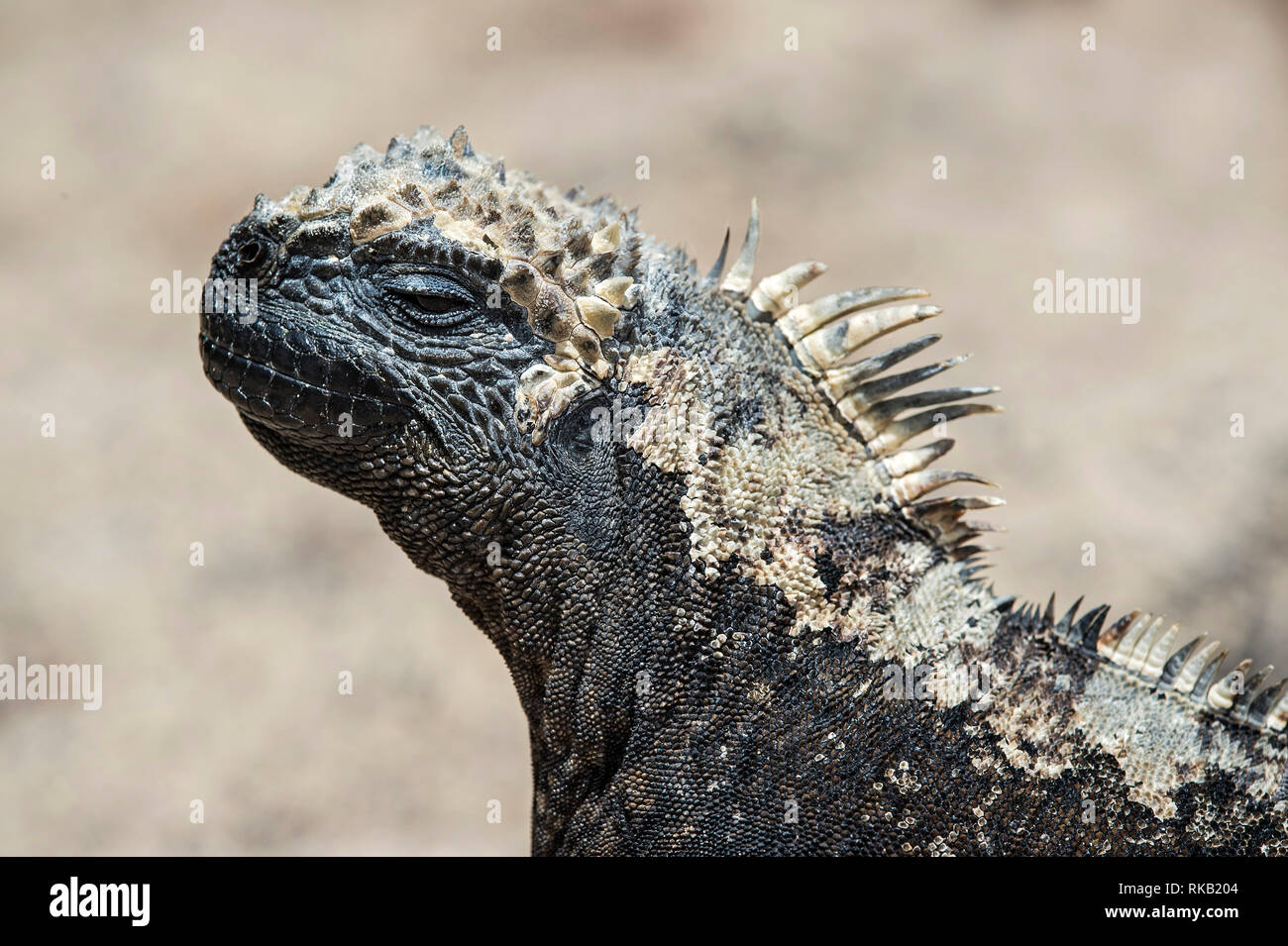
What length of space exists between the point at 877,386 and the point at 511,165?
7.89m

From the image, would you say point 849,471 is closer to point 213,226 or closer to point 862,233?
point 862,233

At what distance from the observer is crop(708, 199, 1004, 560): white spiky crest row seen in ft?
11.3

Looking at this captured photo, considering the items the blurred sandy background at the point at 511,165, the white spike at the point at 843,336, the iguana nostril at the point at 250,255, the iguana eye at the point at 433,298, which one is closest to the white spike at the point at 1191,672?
the white spike at the point at 843,336

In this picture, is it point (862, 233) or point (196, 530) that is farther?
point (862, 233)

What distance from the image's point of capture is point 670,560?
321 cm

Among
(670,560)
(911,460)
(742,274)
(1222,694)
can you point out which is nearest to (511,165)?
(742,274)

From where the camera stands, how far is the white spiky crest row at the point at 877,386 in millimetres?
3434

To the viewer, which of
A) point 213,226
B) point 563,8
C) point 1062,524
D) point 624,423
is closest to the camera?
point 624,423

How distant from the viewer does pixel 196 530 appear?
9.02 meters

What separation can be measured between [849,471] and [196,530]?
22.5 feet

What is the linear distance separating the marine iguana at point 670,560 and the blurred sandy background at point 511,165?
13.3ft

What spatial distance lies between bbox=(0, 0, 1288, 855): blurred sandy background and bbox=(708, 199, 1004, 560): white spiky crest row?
411 cm

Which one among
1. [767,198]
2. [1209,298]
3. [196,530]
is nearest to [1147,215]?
[1209,298]

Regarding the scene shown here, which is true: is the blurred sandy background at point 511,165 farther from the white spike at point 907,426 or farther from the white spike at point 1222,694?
the white spike at point 907,426
